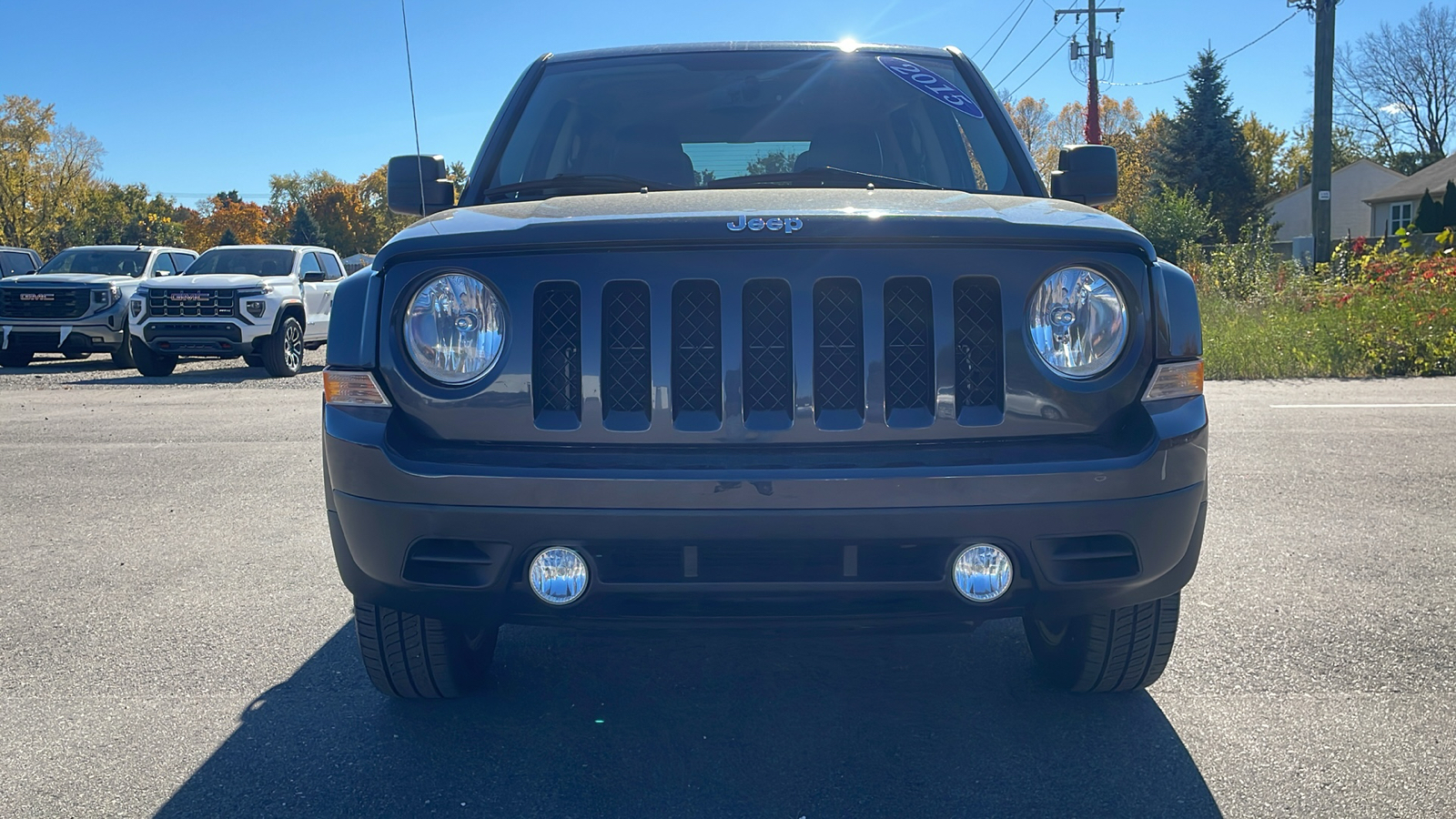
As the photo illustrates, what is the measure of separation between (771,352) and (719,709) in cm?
110

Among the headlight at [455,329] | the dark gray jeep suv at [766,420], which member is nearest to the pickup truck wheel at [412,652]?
the dark gray jeep suv at [766,420]

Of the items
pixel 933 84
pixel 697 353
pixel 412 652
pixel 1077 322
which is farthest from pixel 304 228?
pixel 1077 322

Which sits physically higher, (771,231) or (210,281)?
(210,281)

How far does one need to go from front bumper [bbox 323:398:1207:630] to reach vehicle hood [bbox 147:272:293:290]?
520 inches

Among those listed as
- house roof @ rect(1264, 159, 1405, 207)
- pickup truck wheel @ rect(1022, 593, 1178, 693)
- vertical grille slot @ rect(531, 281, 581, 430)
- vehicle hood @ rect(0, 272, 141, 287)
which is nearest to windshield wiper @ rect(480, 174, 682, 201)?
vertical grille slot @ rect(531, 281, 581, 430)

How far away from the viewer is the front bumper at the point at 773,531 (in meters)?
2.32

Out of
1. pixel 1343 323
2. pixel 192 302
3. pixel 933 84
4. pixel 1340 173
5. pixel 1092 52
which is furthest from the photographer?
pixel 1340 173

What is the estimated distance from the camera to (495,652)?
11.6 feet

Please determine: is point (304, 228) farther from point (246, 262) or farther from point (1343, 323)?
point (1343, 323)

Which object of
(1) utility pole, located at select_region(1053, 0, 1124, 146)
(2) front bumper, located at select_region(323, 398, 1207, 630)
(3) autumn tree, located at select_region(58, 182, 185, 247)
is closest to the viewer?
(2) front bumper, located at select_region(323, 398, 1207, 630)

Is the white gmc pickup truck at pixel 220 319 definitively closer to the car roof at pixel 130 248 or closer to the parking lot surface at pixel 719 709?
the car roof at pixel 130 248

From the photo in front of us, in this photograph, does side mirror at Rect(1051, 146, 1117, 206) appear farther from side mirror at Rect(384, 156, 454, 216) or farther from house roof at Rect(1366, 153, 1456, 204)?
house roof at Rect(1366, 153, 1456, 204)

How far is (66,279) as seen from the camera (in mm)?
16141

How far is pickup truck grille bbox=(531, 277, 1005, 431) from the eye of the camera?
8.02 feet
